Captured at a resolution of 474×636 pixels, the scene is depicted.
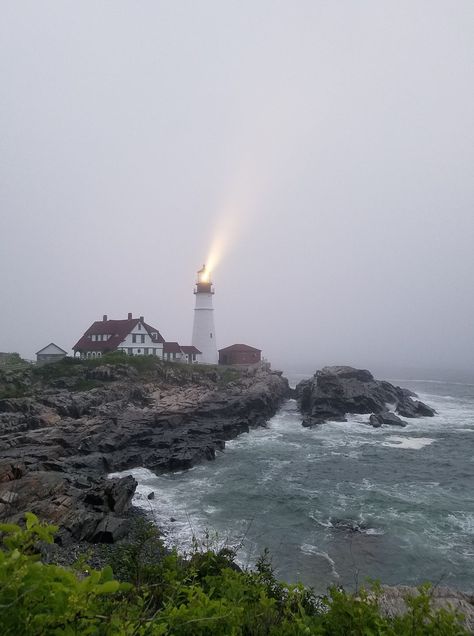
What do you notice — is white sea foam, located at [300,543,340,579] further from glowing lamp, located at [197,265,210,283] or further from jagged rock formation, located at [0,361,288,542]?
glowing lamp, located at [197,265,210,283]

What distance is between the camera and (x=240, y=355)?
75750mm

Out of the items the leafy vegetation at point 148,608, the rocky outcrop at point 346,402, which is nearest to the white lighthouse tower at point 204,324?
the rocky outcrop at point 346,402

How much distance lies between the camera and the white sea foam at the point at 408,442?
118ft

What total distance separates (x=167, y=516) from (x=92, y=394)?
24867 millimetres

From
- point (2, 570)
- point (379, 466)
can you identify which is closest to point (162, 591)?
point (2, 570)

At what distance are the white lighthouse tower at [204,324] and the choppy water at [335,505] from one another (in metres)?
36.9

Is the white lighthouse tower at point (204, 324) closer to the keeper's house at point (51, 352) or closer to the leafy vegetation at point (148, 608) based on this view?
the keeper's house at point (51, 352)

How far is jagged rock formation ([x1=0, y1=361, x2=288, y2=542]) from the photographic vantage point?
16688 millimetres

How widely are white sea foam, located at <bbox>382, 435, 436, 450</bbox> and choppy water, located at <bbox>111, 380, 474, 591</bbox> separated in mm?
309

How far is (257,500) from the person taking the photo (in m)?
22.3

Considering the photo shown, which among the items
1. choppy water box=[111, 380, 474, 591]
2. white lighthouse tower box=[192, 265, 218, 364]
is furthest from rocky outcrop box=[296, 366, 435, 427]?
white lighthouse tower box=[192, 265, 218, 364]

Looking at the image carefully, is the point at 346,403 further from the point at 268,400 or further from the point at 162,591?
the point at 162,591

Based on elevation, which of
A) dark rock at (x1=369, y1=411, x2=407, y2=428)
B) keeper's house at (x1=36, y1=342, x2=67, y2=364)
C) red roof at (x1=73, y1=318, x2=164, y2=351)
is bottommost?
dark rock at (x1=369, y1=411, x2=407, y2=428)

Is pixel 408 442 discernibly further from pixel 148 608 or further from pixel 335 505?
pixel 148 608
